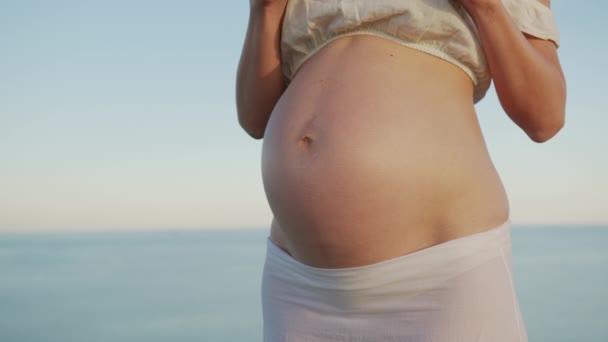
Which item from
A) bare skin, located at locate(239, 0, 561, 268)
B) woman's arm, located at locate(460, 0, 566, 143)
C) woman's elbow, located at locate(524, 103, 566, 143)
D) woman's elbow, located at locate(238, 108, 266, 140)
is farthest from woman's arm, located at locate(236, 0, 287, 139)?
woman's elbow, located at locate(524, 103, 566, 143)

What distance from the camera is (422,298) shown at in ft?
2.72

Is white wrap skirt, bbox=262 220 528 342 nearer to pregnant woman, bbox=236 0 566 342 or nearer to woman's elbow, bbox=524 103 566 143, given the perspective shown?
pregnant woman, bbox=236 0 566 342

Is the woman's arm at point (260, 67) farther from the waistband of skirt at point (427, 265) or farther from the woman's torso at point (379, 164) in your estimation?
the waistband of skirt at point (427, 265)

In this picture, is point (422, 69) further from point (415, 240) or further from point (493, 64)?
point (415, 240)

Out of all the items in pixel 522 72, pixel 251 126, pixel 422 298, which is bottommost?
pixel 422 298

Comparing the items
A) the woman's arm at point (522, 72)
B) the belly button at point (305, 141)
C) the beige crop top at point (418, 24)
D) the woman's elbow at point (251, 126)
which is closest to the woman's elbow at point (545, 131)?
the woman's arm at point (522, 72)

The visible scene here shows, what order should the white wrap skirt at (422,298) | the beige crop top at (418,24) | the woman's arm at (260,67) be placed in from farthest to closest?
1. the woman's arm at (260,67)
2. the beige crop top at (418,24)
3. the white wrap skirt at (422,298)

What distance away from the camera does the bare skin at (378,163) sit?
32.8 inches

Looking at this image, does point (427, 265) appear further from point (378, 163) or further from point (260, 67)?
point (260, 67)

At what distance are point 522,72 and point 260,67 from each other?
0.43 m

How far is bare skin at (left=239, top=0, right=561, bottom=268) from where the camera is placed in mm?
833

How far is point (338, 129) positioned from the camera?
34.3 inches

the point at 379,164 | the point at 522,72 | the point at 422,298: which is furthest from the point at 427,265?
the point at 522,72

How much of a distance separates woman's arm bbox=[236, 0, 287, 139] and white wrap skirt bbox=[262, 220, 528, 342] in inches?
13.7
